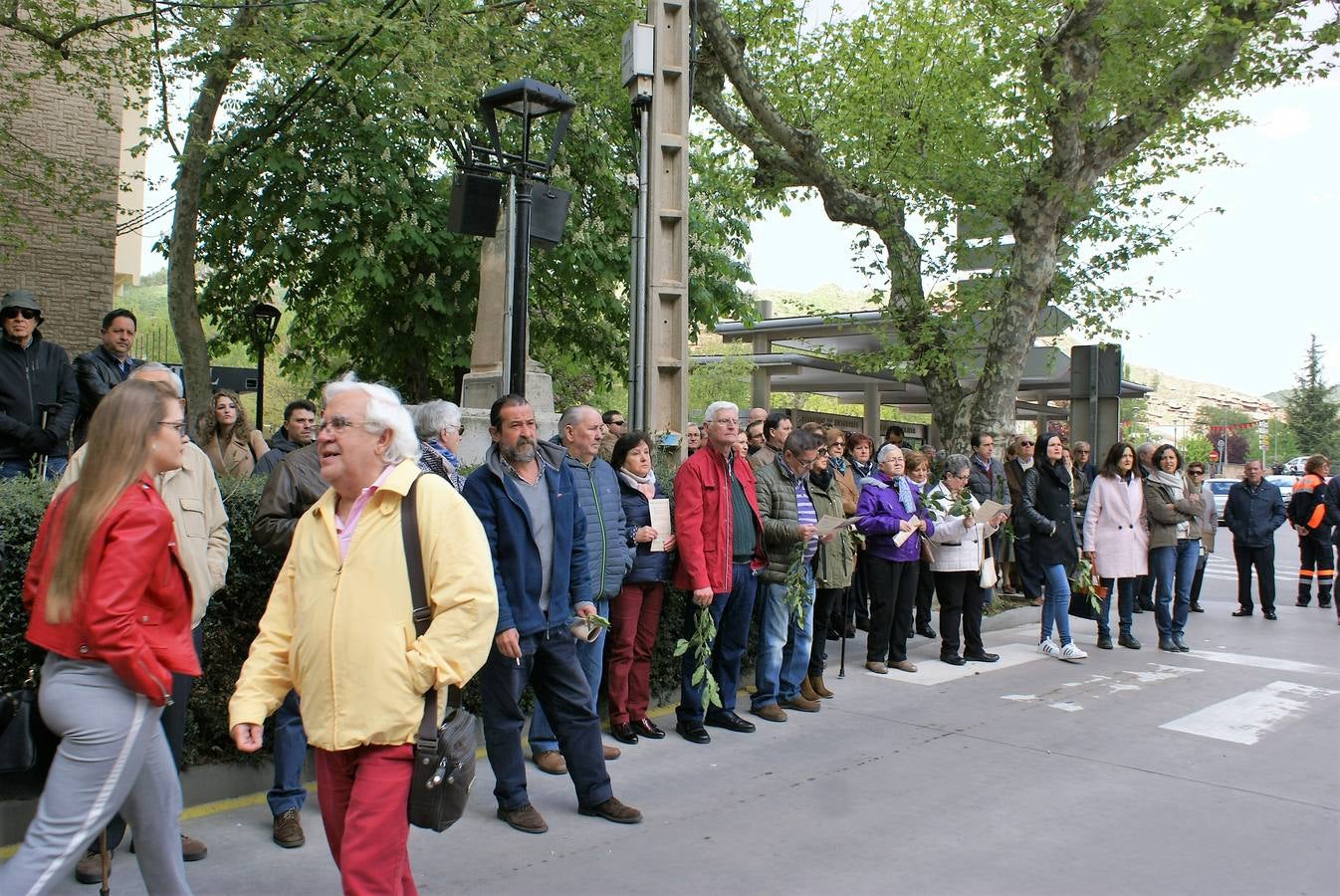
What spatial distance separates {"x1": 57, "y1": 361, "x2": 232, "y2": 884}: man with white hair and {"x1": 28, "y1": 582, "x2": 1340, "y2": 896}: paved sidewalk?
121 mm

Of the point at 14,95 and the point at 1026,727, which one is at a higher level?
the point at 14,95

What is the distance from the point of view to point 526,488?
16.2 ft

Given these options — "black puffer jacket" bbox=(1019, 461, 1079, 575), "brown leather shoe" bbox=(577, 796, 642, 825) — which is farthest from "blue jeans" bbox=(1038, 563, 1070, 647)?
"brown leather shoe" bbox=(577, 796, 642, 825)

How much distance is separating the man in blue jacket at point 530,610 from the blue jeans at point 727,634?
1.62 meters

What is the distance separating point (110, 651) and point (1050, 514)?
27.8ft

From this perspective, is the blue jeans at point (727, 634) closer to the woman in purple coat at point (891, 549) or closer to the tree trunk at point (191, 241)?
the woman in purple coat at point (891, 549)

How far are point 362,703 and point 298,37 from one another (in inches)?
476

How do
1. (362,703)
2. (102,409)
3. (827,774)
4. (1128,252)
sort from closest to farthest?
(362,703) < (102,409) < (827,774) < (1128,252)

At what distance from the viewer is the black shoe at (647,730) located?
6.66m

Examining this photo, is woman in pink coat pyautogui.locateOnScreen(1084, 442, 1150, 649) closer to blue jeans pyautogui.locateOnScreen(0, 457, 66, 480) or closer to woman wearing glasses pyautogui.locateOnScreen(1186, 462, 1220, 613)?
woman wearing glasses pyautogui.locateOnScreen(1186, 462, 1220, 613)

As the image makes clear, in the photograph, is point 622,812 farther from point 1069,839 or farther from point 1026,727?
point 1026,727

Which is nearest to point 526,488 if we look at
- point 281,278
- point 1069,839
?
point 1069,839

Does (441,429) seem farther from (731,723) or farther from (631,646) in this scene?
(731,723)

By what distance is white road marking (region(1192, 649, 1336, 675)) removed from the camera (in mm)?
9328
